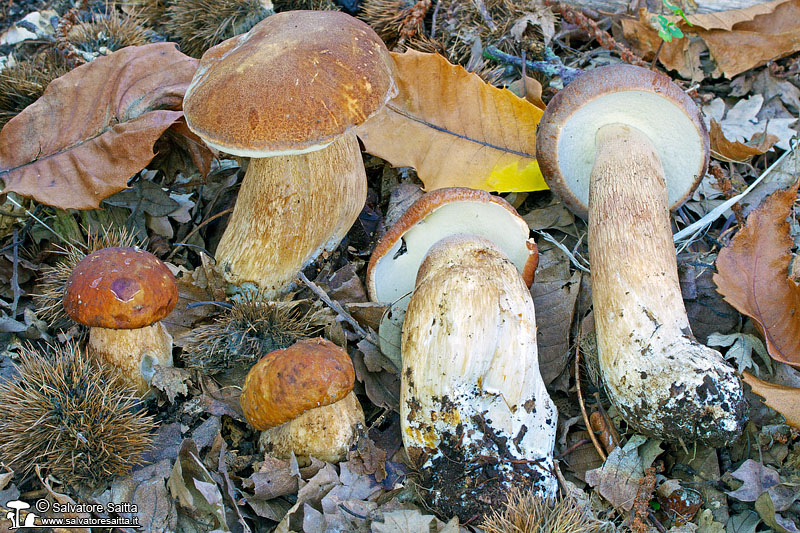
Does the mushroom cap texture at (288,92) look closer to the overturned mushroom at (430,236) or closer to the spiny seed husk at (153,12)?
the overturned mushroom at (430,236)

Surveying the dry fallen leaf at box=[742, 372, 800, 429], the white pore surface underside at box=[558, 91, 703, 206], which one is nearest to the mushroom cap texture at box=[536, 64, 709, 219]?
the white pore surface underside at box=[558, 91, 703, 206]

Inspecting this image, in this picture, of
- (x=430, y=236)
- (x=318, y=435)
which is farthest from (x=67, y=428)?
(x=430, y=236)

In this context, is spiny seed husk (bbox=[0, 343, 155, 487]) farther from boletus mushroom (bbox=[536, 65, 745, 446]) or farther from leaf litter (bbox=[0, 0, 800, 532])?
boletus mushroom (bbox=[536, 65, 745, 446])

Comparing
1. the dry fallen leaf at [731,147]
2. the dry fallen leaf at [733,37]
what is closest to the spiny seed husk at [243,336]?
the dry fallen leaf at [731,147]

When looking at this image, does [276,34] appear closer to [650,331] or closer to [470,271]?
[470,271]

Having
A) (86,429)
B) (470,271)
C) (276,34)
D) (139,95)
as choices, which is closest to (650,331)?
(470,271)

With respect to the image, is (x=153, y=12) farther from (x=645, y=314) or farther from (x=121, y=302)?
(x=645, y=314)
